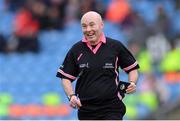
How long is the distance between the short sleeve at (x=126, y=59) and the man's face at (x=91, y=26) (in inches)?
11.2

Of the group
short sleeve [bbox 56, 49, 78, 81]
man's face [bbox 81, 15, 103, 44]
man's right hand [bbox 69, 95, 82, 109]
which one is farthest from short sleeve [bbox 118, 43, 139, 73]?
man's right hand [bbox 69, 95, 82, 109]

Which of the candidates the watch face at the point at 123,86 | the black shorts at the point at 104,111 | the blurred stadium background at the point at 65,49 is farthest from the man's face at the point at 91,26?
the blurred stadium background at the point at 65,49

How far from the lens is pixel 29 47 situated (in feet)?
48.7

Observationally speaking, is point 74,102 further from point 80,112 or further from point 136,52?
point 136,52

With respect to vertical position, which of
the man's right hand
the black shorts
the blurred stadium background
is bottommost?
the black shorts

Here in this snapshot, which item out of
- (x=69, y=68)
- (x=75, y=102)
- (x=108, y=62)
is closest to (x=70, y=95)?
(x=75, y=102)

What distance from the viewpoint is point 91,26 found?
647 cm

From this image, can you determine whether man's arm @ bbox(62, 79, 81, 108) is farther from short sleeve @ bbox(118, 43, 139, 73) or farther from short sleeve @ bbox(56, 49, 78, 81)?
short sleeve @ bbox(118, 43, 139, 73)

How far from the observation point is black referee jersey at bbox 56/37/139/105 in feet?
21.5

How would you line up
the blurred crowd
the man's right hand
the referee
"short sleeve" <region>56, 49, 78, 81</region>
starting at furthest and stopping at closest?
1. the blurred crowd
2. "short sleeve" <region>56, 49, 78, 81</region>
3. the referee
4. the man's right hand

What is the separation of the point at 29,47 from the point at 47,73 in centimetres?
73

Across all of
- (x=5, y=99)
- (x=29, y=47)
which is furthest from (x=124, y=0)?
(x=5, y=99)

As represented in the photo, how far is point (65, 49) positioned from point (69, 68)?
8.19 m

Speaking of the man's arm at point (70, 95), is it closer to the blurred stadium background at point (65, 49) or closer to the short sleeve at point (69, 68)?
the short sleeve at point (69, 68)
